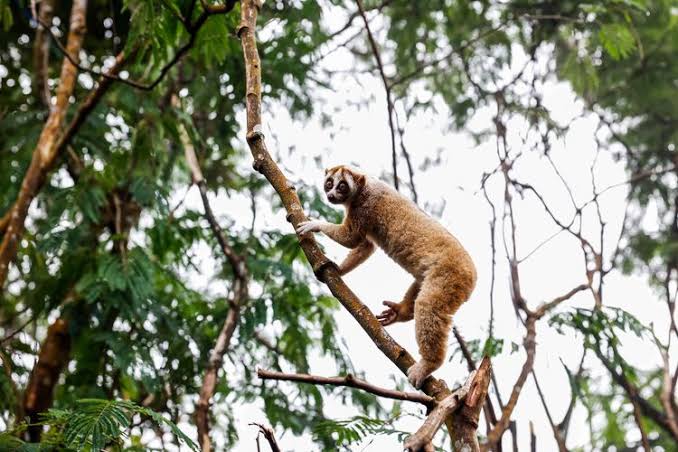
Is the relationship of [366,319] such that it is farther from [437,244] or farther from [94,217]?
[94,217]

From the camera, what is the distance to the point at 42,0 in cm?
809

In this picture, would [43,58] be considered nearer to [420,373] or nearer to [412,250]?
[412,250]

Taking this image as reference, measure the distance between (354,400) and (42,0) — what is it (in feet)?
18.2

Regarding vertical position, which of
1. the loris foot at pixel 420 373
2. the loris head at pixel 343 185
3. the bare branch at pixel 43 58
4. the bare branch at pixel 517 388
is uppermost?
the bare branch at pixel 43 58

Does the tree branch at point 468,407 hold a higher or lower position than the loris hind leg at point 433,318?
lower

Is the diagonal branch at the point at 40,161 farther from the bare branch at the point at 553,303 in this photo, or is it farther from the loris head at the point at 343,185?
the bare branch at the point at 553,303

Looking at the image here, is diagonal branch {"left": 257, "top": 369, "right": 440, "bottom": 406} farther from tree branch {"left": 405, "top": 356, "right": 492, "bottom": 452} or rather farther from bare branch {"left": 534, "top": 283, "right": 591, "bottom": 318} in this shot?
bare branch {"left": 534, "top": 283, "right": 591, "bottom": 318}

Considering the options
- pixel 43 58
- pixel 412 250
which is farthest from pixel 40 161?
Answer: pixel 412 250

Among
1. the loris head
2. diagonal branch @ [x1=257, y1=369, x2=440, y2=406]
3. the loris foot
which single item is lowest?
diagonal branch @ [x1=257, y1=369, x2=440, y2=406]

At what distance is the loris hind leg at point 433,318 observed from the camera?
16.1 feet

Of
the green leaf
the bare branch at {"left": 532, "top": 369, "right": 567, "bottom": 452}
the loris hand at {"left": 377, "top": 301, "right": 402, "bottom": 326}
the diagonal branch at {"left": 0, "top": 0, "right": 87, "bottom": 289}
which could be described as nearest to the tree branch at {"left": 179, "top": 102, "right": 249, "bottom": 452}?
the diagonal branch at {"left": 0, "top": 0, "right": 87, "bottom": 289}

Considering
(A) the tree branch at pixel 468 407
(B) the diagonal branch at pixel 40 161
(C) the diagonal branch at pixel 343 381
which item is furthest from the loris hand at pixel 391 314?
(B) the diagonal branch at pixel 40 161

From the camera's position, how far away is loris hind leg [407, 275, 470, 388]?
4.90 m

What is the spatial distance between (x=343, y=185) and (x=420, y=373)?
1.99 metres
